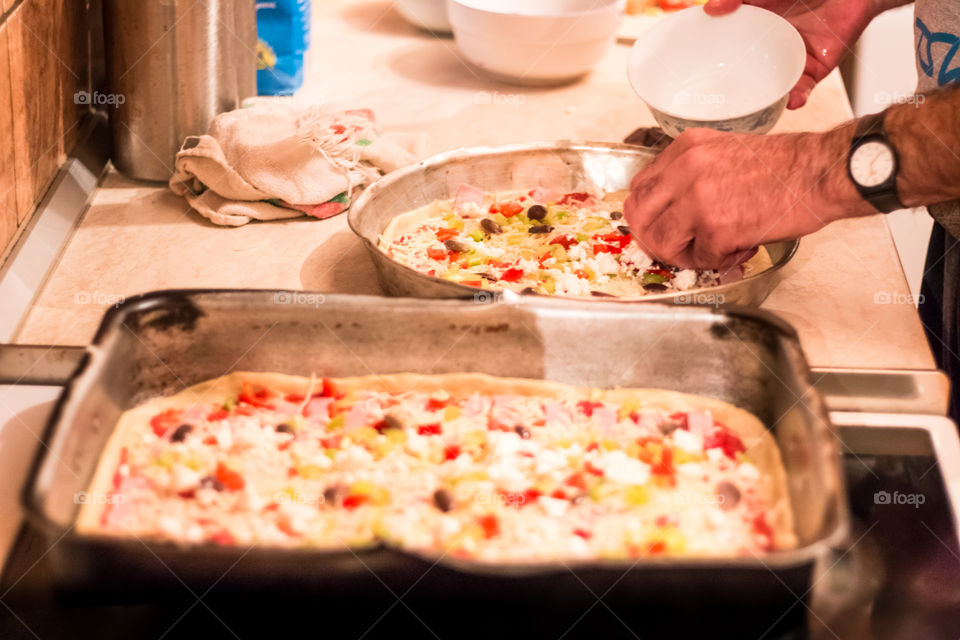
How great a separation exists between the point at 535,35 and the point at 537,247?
2.28 ft

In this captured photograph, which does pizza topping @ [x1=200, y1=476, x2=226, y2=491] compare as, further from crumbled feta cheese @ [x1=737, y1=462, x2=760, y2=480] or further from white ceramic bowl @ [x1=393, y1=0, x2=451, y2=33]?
white ceramic bowl @ [x1=393, y1=0, x2=451, y2=33]

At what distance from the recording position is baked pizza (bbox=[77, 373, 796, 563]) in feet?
3.47

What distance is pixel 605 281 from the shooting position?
160 centimetres

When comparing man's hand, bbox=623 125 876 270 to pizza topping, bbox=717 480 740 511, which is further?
man's hand, bbox=623 125 876 270

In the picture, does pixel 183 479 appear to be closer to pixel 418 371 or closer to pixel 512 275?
pixel 418 371

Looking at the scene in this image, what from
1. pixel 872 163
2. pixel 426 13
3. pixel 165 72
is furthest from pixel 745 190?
pixel 426 13

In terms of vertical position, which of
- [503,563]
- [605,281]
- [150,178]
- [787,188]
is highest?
[787,188]

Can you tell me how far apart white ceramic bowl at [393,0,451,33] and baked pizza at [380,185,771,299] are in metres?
0.94

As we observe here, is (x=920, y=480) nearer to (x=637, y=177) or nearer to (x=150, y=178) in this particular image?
(x=637, y=177)

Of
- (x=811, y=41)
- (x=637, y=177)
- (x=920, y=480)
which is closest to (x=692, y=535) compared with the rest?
(x=920, y=480)

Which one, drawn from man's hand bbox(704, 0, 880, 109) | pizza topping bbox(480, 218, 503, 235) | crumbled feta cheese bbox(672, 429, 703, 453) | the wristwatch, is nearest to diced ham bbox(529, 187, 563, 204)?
pizza topping bbox(480, 218, 503, 235)

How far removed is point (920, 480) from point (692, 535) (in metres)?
0.39

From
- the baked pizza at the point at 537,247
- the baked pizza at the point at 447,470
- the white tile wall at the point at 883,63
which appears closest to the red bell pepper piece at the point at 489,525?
the baked pizza at the point at 447,470

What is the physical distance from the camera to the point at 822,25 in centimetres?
185
